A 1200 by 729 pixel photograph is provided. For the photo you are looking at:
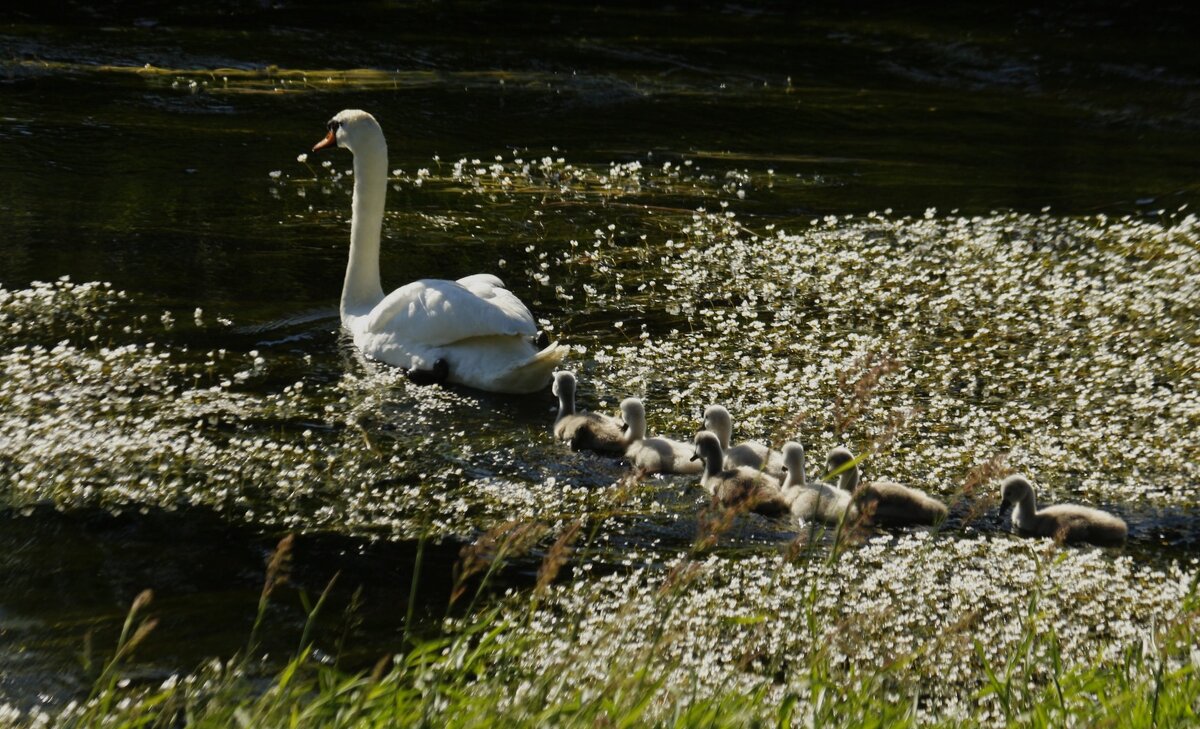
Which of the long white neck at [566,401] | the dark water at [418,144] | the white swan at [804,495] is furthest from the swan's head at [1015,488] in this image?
the long white neck at [566,401]

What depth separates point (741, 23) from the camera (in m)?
22.7

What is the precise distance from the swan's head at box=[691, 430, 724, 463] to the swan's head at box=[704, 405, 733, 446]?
38cm

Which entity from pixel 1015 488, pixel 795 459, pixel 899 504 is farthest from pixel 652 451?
pixel 1015 488

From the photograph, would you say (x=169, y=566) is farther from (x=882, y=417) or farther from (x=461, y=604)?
(x=882, y=417)

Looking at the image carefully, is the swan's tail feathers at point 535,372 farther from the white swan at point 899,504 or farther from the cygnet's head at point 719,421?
the white swan at point 899,504

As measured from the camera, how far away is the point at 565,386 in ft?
25.2

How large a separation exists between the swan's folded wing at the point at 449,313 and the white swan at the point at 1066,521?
2789 millimetres

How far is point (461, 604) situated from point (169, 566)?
1115 mm

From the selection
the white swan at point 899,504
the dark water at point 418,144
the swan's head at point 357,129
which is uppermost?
the swan's head at point 357,129

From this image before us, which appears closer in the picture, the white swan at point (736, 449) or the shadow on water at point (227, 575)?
the shadow on water at point (227, 575)

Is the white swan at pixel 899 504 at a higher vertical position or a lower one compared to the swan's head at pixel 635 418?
higher

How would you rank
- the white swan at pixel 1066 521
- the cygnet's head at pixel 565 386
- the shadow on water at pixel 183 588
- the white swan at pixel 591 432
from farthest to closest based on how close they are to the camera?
the cygnet's head at pixel 565 386
the white swan at pixel 591 432
the white swan at pixel 1066 521
the shadow on water at pixel 183 588

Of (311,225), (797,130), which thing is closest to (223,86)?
(311,225)

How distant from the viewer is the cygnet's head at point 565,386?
7676mm
